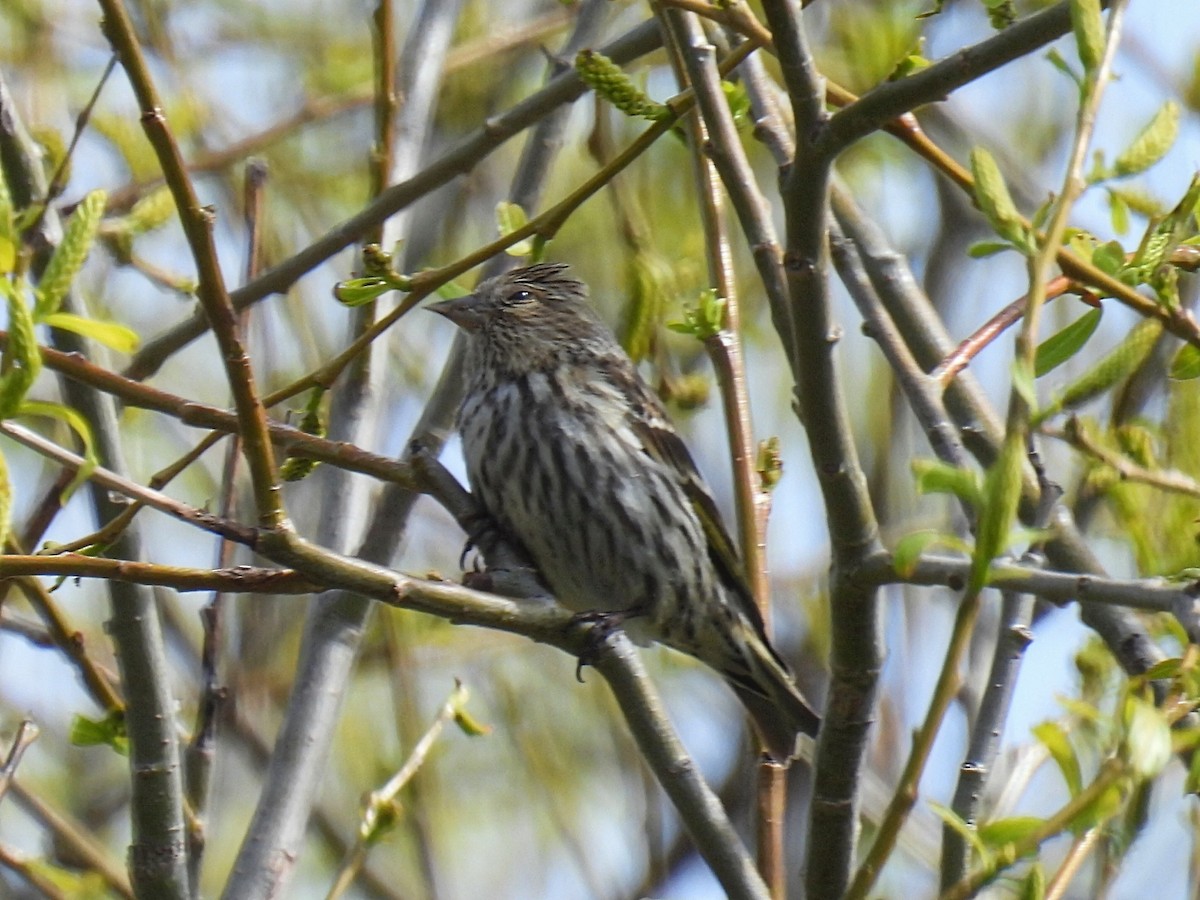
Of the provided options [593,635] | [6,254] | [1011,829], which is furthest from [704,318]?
[6,254]

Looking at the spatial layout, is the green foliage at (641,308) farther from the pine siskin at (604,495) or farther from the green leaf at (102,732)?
the green leaf at (102,732)

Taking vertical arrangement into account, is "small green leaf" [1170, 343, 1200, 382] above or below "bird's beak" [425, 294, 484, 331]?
below

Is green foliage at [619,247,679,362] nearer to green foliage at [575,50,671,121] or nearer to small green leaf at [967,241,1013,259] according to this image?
green foliage at [575,50,671,121]

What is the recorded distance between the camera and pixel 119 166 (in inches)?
246

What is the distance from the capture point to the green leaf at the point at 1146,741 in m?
1.70

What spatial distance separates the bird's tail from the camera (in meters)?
5.19

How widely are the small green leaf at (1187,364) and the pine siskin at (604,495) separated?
2.13 meters

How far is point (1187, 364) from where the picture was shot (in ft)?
9.51

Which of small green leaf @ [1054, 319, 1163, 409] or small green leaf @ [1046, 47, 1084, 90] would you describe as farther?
small green leaf @ [1054, 319, 1163, 409]

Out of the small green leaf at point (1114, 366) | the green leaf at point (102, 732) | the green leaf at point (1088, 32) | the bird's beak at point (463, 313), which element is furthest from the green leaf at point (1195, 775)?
the bird's beak at point (463, 313)

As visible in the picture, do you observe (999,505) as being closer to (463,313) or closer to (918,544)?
(918,544)

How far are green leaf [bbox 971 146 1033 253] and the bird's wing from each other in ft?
10.3

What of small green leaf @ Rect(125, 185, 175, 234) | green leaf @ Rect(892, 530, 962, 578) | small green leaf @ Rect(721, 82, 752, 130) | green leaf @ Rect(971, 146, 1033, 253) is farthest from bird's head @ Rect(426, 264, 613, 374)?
green leaf @ Rect(892, 530, 962, 578)

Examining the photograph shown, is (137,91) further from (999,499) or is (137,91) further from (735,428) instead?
(735,428)
